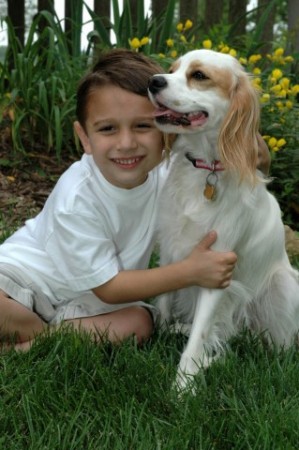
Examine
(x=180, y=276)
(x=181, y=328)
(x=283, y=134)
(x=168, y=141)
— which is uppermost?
(x=168, y=141)

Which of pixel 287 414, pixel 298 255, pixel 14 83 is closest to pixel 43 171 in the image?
pixel 14 83

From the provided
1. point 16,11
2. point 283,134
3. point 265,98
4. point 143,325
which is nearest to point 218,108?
point 143,325

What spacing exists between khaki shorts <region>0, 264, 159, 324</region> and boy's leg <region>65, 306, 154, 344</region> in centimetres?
3

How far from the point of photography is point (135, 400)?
7.68ft

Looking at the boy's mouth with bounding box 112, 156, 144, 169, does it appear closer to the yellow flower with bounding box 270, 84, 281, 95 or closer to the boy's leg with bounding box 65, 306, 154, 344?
the boy's leg with bounding box 65, 306, 154, 344

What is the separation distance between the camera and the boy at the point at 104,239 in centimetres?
268

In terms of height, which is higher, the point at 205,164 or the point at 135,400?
the point at 205,164

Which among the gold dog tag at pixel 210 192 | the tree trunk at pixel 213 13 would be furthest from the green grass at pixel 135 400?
the tree trunk at pixel 213 13

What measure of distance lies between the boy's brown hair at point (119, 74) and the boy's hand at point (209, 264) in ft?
2.13

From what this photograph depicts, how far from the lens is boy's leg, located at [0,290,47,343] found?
2.86 m

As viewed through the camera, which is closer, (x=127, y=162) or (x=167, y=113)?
(x=167, y=113)

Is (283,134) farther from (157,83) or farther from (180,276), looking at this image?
(157,83)

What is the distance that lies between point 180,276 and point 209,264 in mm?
129

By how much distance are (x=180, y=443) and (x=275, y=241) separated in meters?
1.16
